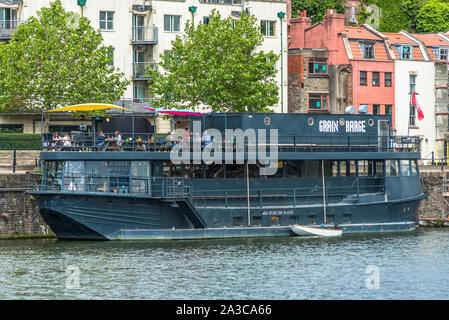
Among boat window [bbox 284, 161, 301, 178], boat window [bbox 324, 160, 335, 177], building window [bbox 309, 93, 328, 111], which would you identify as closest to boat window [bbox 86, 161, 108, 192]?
boat window [bbox 284, 161, 301, 178]

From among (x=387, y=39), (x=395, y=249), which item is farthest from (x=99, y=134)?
(x=387, y=39)

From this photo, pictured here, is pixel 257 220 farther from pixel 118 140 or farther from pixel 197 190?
pixel 118 140

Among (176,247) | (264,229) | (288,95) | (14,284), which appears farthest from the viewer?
(288,95)

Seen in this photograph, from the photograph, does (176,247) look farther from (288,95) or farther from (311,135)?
(288,95)

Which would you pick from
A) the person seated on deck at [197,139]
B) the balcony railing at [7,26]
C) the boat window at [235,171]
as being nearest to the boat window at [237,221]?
the boat window at [235,171]

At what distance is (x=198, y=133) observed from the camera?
42281 millimetres

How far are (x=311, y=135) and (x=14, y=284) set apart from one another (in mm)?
17927

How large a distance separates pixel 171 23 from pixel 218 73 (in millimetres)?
11182

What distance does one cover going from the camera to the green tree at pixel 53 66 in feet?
179

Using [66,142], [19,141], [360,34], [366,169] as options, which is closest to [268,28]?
[360,34]

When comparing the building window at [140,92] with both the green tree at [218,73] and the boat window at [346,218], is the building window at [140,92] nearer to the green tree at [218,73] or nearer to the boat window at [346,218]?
the green tree at [218,73]

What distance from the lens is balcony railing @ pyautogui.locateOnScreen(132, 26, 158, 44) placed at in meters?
65.3
